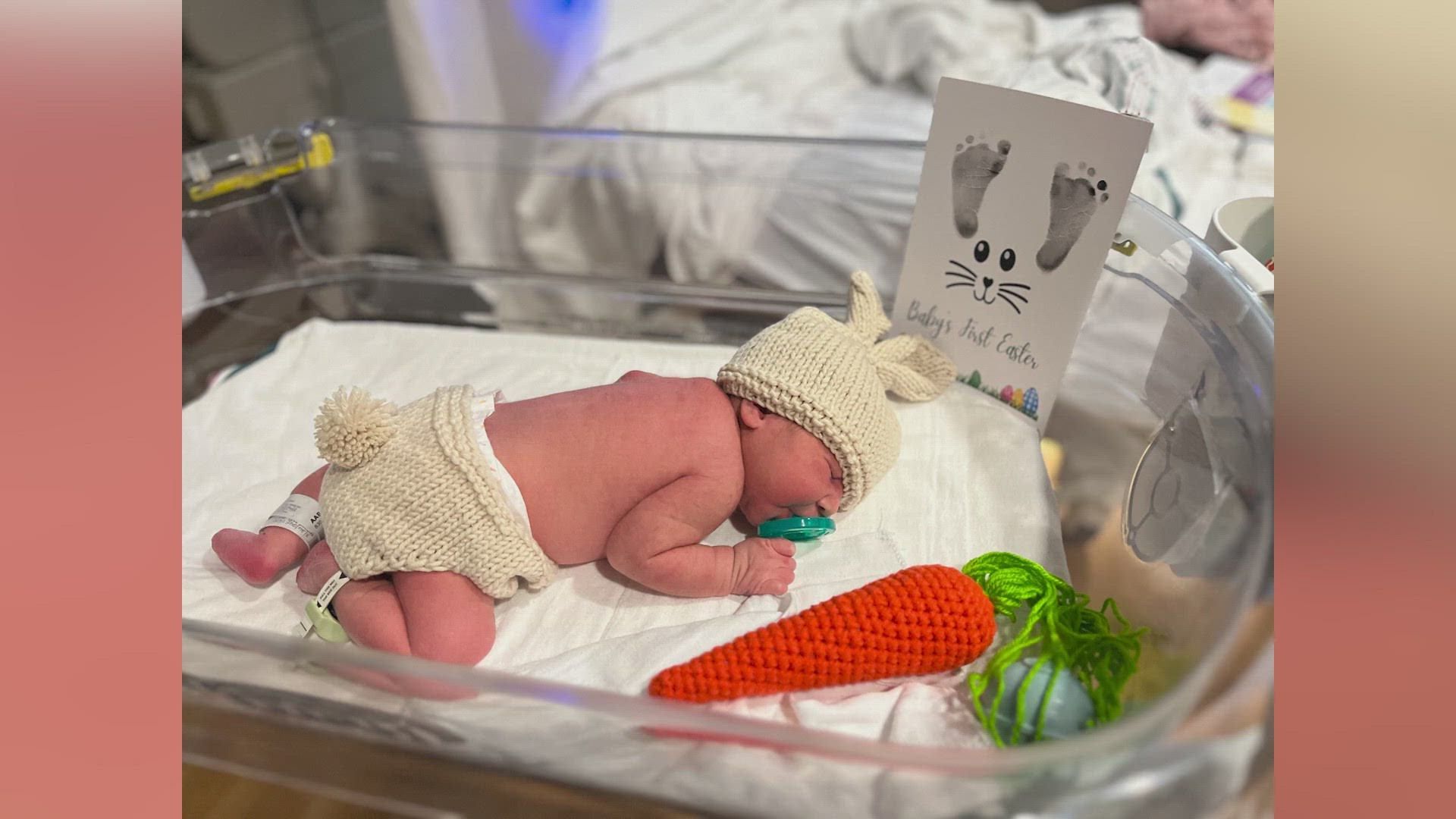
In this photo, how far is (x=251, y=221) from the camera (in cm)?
131

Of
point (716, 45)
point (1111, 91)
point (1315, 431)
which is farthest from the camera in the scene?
point (716, 45)

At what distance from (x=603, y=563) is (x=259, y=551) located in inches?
13.4

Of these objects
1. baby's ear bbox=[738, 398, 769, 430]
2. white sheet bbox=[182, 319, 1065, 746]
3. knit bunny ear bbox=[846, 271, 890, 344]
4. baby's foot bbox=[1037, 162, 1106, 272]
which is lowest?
white sheet bbox=[182, 319, 1065, 746]

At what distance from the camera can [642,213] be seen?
4.85 feet

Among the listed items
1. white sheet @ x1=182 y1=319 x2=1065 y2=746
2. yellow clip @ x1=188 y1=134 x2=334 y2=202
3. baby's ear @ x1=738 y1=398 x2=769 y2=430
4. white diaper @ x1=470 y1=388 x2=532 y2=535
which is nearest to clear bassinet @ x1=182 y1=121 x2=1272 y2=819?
yellow clip @ x1=188 y1=134 x2=334 y2=202

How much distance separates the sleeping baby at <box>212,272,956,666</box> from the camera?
77cm

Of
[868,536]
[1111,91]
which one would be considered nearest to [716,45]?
[1111,91]

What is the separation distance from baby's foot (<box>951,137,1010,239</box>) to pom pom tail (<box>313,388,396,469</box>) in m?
0.64

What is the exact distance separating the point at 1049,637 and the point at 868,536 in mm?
219

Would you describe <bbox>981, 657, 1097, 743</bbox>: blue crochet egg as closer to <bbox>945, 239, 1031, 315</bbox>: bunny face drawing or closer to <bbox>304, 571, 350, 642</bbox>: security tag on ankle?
<bbox>945, 239, 1031, 315</bbox>: bunny face drawing

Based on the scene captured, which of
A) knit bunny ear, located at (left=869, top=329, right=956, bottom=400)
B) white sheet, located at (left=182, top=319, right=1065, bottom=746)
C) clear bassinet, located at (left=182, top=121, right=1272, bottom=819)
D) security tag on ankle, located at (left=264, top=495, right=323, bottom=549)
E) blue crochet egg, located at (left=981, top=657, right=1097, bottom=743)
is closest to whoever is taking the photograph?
clear bassinet, located at (left=182, top=121, right=1272, bottom=819)

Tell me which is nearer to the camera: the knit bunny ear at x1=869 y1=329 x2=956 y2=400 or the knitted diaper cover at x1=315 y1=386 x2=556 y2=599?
the knitted diaper cover at x1=315 y1=386 x2=556 y2=599

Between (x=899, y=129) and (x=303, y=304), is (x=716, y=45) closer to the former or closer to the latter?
(x=899, y=129)

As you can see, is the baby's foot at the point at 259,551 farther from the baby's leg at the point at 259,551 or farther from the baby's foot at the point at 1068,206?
the baby's foot at the point at 1068,206
